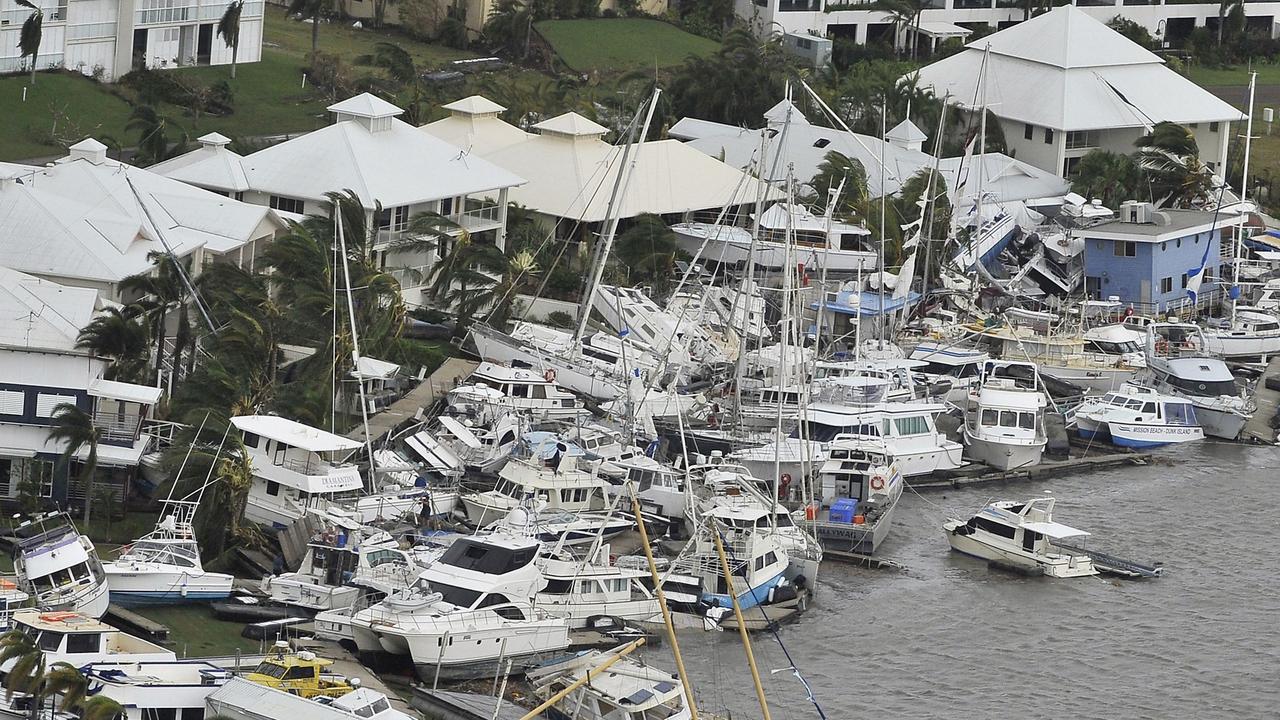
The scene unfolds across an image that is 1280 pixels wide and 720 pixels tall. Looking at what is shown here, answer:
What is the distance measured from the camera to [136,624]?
46.7 meters

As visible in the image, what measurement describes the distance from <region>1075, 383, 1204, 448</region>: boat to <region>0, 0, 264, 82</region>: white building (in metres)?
42.5

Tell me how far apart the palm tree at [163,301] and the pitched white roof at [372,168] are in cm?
1372

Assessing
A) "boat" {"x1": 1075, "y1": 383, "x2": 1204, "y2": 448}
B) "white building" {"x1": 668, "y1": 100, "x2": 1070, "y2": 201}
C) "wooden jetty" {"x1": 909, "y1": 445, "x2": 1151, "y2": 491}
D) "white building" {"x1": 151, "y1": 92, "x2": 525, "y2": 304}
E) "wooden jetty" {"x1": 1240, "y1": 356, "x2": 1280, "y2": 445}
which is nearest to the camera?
"wooden jetty" {"x1": 909, "y1": 445, "x2": 1151, "y2": 491}

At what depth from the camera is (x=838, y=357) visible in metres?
70.0

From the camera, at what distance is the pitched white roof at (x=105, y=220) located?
2498 inches

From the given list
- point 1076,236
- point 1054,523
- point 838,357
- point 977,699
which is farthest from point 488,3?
point 977,699

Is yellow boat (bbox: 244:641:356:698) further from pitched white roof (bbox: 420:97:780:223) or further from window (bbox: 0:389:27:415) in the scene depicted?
pitched white roof (bbox: 420:97:780:223)

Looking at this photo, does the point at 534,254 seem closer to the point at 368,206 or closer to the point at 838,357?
the point at 368,206

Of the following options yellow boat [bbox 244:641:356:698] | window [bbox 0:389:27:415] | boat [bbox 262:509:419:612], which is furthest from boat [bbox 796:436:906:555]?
window [bbox 0:389:27:415]

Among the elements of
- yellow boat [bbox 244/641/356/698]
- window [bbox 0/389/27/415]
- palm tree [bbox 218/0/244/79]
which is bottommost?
yellow boat [bbox 244/641/356/698]

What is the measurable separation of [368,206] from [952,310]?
60.6 ft

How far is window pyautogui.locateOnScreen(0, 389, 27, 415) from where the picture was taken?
5309cm

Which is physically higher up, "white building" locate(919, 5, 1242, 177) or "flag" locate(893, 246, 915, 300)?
"white building" locate(919, 5, 1242, 177)

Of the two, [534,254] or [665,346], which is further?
[534,254]
